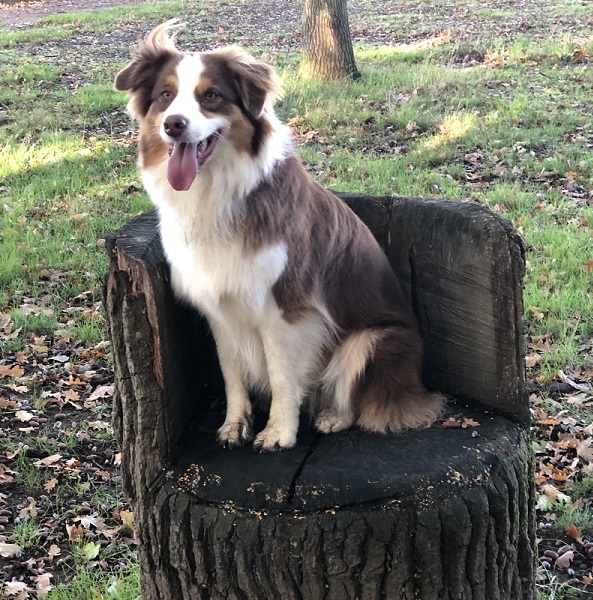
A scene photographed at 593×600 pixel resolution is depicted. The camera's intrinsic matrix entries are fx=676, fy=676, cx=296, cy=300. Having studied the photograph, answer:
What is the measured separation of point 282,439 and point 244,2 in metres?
19.1

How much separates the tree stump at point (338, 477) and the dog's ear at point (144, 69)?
19.5 inches

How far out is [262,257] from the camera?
2.43 m

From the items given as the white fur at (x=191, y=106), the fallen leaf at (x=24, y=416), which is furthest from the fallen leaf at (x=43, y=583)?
the white fur at (x=191, y=106)

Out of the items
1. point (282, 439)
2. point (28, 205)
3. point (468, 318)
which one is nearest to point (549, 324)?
point (468, 318)

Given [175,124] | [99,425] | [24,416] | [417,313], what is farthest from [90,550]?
[175,124]

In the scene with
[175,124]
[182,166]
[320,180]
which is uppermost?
[175,124]

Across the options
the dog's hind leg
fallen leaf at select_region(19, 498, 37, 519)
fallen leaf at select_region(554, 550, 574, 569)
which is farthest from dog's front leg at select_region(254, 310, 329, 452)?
fallen leaf at select_region(19, 498, 37, 519)

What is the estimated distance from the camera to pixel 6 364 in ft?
15.5

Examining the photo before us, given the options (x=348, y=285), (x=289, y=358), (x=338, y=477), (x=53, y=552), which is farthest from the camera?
(x=53, y=552)

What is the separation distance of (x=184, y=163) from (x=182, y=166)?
0.01 m

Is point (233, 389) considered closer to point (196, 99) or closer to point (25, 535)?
point (196, 99)

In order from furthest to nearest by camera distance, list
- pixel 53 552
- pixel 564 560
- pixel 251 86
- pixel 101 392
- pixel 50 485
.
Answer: pixel 101 392 < pixel 50 485 < pixel 53 552 < pixel 564 560 < pixel 251 86

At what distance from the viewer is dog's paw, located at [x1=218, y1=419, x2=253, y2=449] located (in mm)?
2434

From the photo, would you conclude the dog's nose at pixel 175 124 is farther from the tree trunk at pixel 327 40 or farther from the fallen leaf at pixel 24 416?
the tree trunk at pixel 327 40
